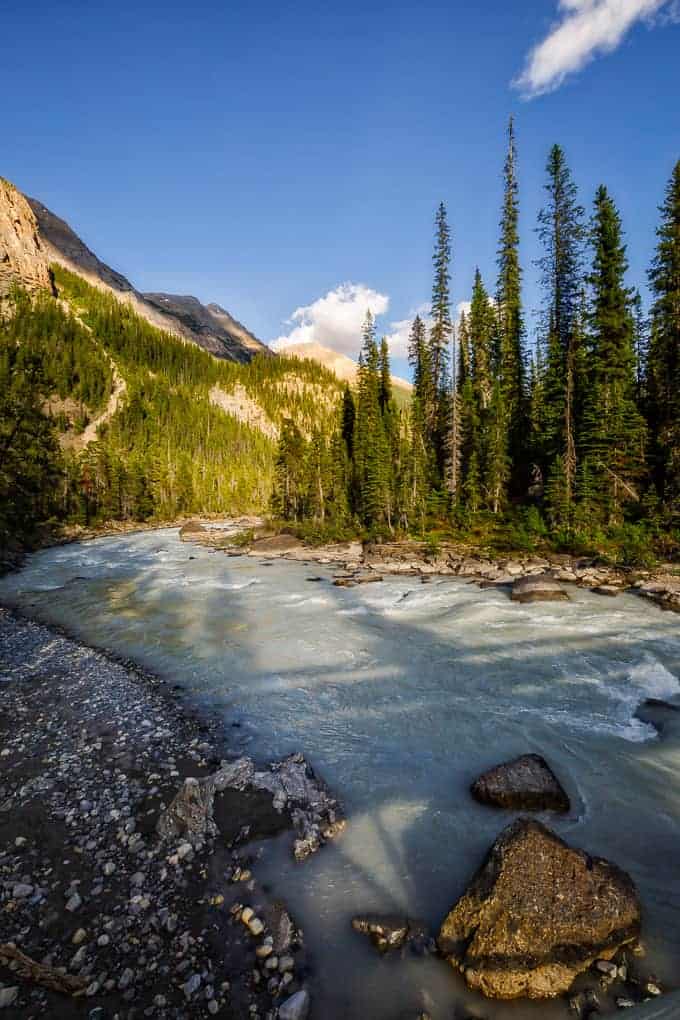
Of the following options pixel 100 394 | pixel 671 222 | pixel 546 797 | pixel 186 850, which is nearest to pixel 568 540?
pixel 671 222

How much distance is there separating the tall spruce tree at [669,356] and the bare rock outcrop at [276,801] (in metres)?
24.9

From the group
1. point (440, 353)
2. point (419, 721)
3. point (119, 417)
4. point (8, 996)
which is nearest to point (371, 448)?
point (440, 353)

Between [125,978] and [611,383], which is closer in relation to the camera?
[125,978]

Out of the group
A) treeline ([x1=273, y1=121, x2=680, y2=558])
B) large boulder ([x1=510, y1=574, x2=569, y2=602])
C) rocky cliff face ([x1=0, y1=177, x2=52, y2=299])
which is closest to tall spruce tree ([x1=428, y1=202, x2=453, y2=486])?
treeline ([x1=273, y1=121, x2=680, y2=558])

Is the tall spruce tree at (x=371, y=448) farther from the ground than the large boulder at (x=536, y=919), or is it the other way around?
the tall spruce tree at (x=371, y=448)

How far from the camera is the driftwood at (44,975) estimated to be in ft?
12.1

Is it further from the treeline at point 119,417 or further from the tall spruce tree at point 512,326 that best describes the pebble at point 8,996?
the tall spruce tree at point 512,326

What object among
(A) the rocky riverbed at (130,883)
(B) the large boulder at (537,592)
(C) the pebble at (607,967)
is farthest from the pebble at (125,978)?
(B) the large boulder at (537,592)

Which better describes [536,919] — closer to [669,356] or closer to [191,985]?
[191,985]

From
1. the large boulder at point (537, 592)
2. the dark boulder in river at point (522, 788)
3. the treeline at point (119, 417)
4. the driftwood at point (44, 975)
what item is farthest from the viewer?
the treeline at point (119, 417)

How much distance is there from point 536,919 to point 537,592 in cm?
1524

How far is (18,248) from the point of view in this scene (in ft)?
453

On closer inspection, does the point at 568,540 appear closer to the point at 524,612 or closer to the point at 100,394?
the point at 524,612

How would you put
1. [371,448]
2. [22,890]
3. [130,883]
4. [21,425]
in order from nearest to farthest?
[22,890]
[130,883]
[21,425]
[371,448]
